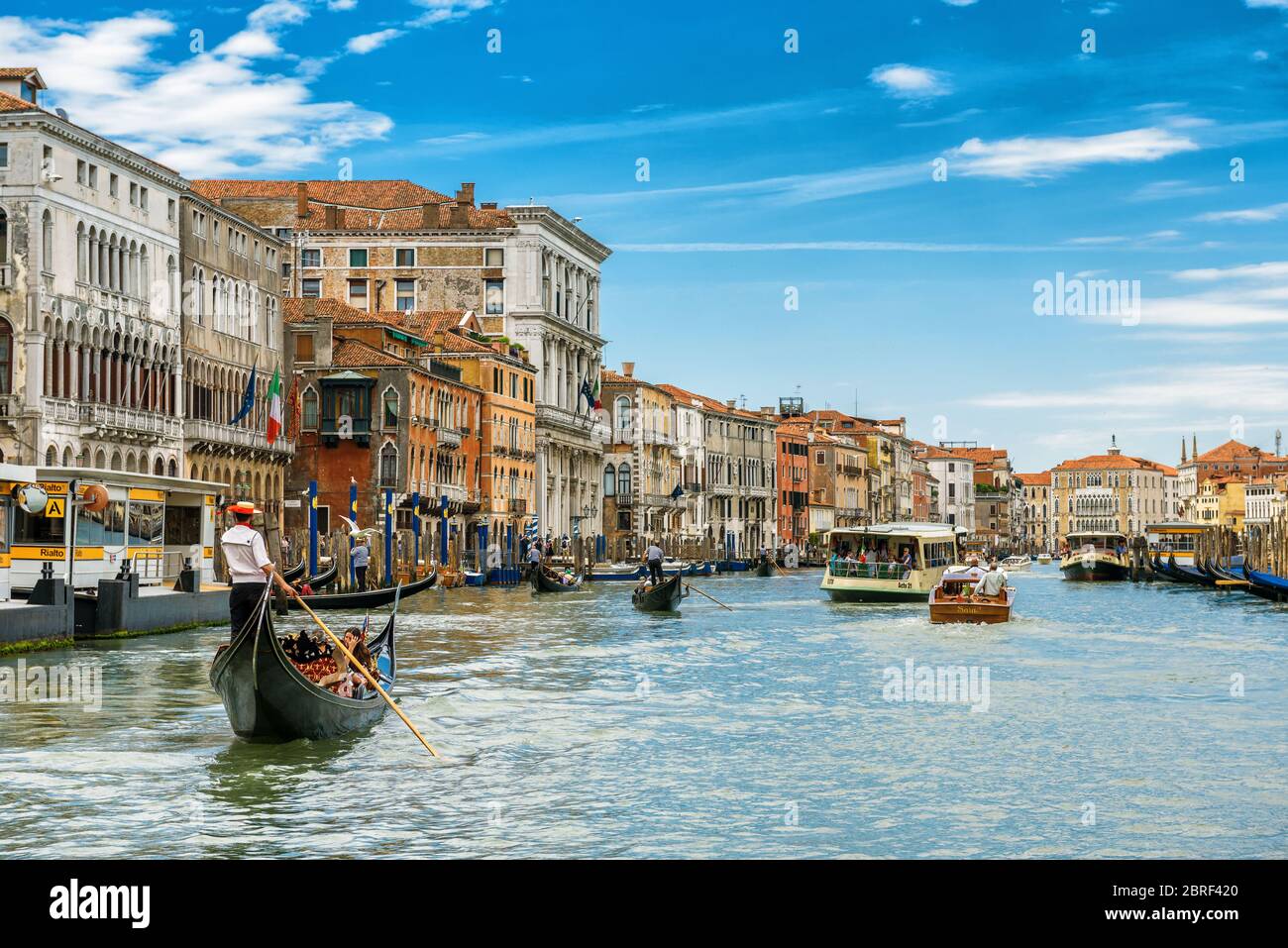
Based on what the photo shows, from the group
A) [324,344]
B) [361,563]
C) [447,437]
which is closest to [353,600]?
[361,563]

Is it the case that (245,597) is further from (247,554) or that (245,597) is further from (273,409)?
(273,409)

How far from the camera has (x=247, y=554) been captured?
33.7 feet

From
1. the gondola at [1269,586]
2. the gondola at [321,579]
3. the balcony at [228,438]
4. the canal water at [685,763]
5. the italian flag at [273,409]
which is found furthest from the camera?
the italian flag at [273,409]

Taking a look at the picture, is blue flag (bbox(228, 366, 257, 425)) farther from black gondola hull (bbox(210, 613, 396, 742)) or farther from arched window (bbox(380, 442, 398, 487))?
black gondola hull (bbox(210, 613, 396, 742))

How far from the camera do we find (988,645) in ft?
67.6

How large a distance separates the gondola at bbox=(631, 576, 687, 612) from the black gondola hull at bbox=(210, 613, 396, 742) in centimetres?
1749

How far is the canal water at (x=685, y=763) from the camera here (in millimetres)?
8148

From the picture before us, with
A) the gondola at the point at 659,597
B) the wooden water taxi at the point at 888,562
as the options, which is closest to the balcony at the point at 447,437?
the wooden water taxi at the point at 888,562

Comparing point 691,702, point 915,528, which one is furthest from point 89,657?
point 915,528

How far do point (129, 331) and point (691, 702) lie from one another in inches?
855

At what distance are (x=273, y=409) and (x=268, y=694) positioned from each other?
27176 millimetres

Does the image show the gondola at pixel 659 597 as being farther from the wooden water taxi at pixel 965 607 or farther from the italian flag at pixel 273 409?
the italian flag at pixel 273 409

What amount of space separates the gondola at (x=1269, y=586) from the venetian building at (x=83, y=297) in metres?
22.5
